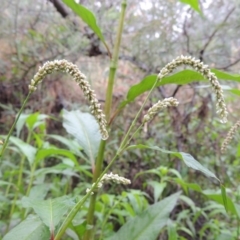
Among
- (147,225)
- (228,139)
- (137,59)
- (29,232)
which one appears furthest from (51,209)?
(137,59)

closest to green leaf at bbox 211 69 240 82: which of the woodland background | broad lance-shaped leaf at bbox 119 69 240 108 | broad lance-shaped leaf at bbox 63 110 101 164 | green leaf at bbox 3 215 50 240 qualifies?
broad lance-shaped leaf at bbox 119 69 240 108

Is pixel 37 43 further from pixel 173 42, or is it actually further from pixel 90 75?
pixel 173 42

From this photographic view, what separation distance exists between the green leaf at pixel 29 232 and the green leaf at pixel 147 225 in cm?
22

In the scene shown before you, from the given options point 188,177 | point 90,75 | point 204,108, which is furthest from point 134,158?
point 90,75

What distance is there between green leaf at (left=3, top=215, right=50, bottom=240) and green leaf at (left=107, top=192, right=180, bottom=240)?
0.22 metres

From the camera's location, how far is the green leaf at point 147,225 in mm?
939

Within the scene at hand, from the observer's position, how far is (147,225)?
95 centimetres

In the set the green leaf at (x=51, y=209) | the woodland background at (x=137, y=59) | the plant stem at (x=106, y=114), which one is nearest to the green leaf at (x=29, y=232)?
the green leaf at (x=51, y=209)

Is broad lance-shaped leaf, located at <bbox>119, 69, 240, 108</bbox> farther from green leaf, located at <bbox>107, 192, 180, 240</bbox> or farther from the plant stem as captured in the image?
green leaf, located at <bbox>107, 192, 180, 240</bbox>

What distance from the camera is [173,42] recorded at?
2.64 meters

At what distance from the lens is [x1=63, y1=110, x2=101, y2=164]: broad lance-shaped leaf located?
1132 mm

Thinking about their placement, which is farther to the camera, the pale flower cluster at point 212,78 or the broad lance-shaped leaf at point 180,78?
the broad lance-shaped leaf at point 180,78

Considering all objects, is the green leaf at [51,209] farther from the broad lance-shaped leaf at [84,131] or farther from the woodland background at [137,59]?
the woodland background at [137,59]

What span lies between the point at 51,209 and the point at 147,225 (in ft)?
0.87
